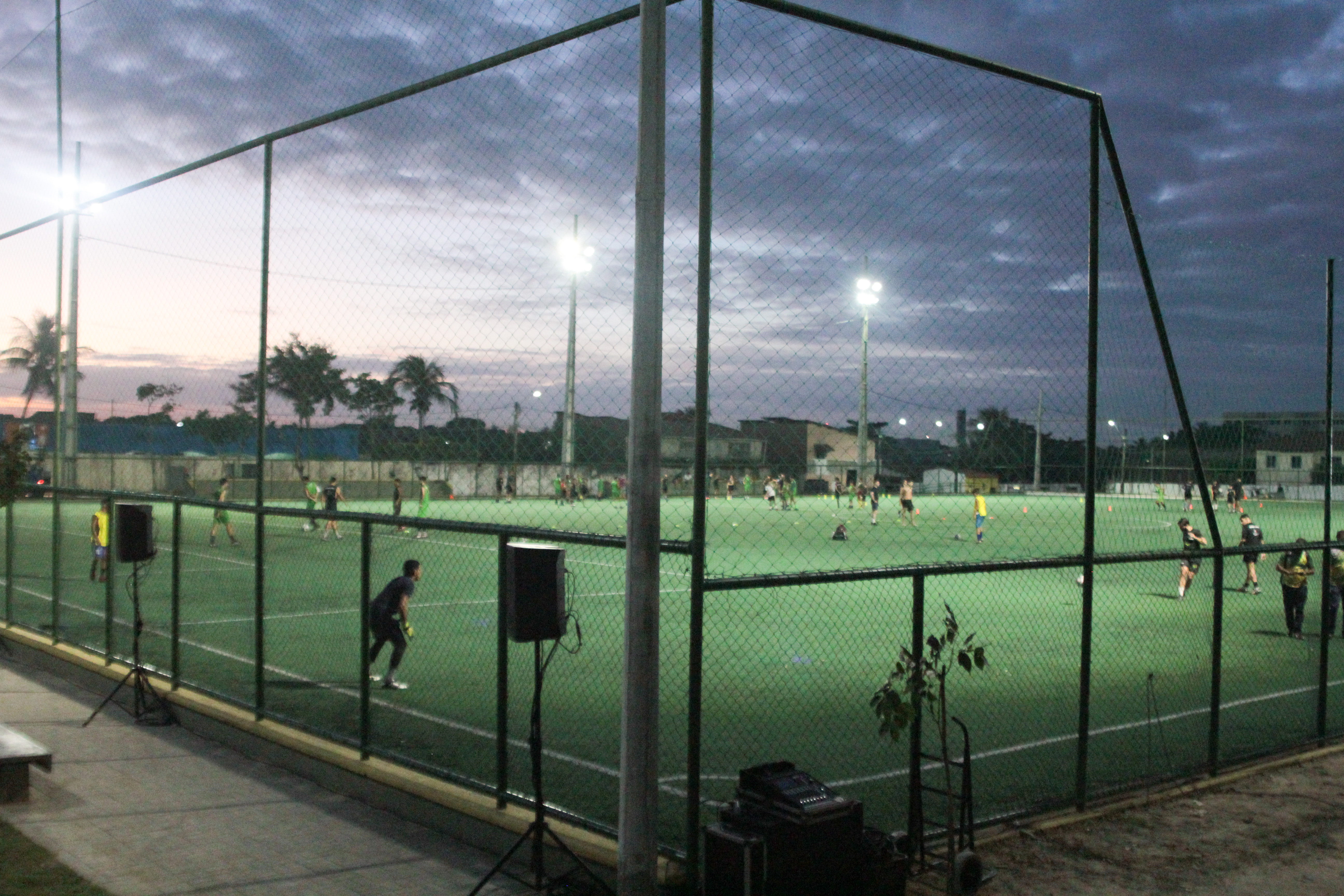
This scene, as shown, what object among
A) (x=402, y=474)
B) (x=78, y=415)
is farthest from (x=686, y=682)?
(x=78, y=415)

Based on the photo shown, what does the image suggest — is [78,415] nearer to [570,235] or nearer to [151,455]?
[151,455]

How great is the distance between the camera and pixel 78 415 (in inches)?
598

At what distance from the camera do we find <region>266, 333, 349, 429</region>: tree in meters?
8.48

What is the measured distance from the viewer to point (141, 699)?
9977 millimetres

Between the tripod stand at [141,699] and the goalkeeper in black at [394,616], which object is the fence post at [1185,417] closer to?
the goalkeeper in black at [394,616]

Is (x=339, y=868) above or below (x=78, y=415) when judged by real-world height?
below

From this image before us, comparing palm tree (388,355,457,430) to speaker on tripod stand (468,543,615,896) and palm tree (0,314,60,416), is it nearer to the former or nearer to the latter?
speaker on tripod stand (468,543,615,896)

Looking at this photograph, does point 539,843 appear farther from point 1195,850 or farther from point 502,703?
point 1195,850

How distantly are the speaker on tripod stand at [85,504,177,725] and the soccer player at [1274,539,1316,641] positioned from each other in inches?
535

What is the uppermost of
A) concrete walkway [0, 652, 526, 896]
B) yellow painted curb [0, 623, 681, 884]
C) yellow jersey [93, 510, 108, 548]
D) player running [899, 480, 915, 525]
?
player running [899, 480, 915, 525]

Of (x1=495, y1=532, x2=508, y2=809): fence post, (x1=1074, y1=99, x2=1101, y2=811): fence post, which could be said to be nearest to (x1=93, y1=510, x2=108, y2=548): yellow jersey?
(x1=495, y1=532, x2=508, y2=809): fence post

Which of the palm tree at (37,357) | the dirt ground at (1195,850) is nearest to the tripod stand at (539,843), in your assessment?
the dirt ground at (1195,850)

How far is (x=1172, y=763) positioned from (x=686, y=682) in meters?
5.34

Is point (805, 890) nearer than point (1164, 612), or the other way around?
point (805, 890)
